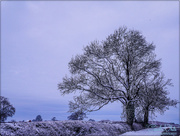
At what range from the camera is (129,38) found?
19109mm

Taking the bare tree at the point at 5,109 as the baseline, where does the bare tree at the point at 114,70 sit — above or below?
above

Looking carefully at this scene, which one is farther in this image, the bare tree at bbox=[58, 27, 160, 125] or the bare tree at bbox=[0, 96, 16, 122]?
the bare tree at bbox=[0, 96, 16, 122]

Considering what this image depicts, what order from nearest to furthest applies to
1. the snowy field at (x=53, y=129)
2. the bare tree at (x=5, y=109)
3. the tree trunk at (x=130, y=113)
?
the snowy field at (x=53, y=129)
the tree trunk at (x=130, y=113)
the bare tree at (x=5, y=109)

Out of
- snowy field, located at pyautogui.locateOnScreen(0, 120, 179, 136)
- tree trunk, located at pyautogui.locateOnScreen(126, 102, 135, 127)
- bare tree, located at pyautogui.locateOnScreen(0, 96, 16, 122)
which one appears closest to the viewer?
snowy field, located at pyautogui.locateOnScreen(0, 120, 179, 136)

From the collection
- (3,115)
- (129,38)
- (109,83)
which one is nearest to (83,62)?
(109,83)

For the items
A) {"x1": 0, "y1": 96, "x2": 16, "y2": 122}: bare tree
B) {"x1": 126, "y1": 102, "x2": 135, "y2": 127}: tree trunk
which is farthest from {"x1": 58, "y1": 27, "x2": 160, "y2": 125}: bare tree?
{"x1": 0, "y1": 96, "x2": 16, "y2": 122}: bare tree

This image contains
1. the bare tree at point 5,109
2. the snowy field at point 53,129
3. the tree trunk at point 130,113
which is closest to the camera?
the snowy field at point 53,129

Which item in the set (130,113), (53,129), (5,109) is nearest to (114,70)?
(130,113)

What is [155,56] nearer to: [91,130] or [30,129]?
[91,130]

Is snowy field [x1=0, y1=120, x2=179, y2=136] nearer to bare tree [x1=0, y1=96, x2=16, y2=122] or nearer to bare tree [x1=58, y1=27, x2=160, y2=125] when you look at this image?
bare tree [x1=58, y1=27, x2=160, y2=125]

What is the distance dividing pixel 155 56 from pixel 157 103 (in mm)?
5374

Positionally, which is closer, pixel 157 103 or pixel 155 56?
pixel 157 103

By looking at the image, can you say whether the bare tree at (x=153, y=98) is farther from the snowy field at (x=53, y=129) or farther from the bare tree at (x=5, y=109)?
the bare tree at (x=5, y=109)

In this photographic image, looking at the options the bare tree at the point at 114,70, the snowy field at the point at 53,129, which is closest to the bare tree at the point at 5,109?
the bare tree at the point at 114,70
